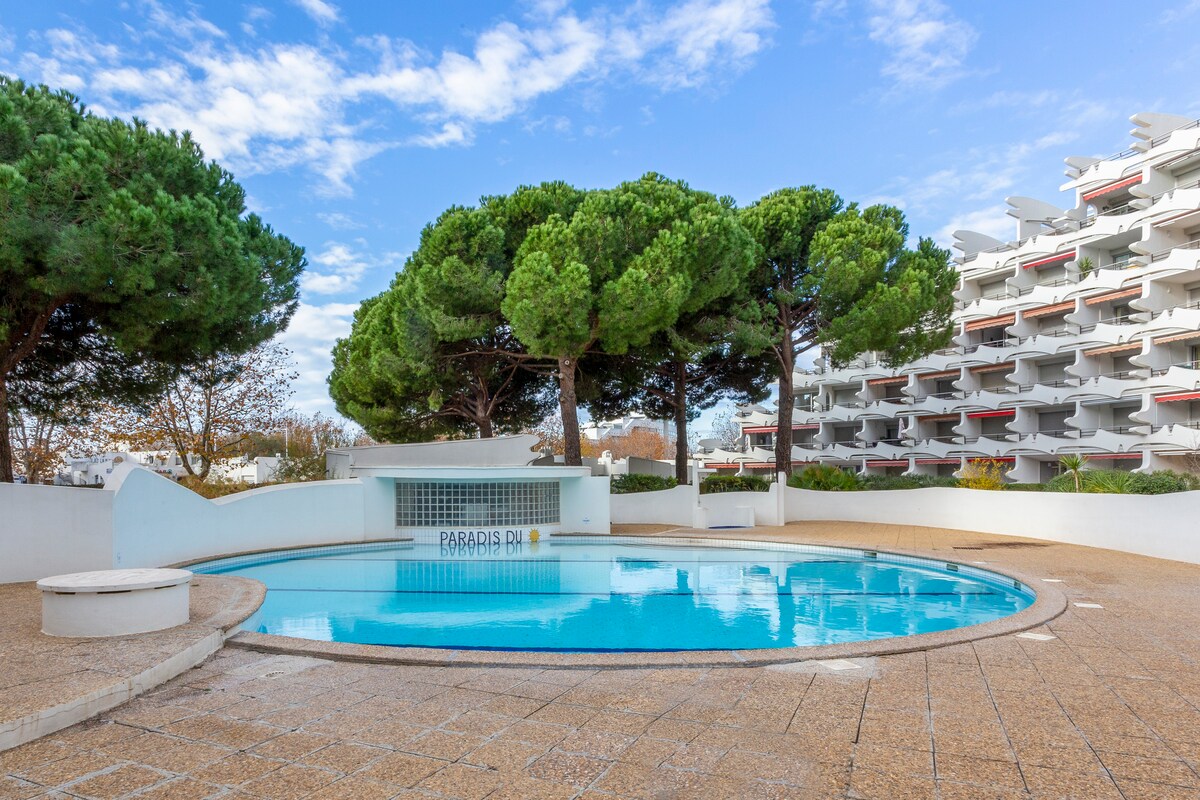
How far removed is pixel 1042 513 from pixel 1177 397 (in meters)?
17.3

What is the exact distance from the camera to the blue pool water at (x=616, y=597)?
30.1 ft

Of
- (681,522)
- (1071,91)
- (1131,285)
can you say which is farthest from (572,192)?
(1131,285)

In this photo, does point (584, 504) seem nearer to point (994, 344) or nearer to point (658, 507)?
point (658, 507)

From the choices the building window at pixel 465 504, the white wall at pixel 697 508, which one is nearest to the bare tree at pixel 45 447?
the building window at pixel 465 504

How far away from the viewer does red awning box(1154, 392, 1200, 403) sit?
28.1 metres

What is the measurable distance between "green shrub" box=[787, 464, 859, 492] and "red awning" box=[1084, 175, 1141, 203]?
21.8 meters

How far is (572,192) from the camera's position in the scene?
23266 mm

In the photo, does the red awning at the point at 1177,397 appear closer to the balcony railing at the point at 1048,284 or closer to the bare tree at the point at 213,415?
the balcony railing at the point at 1048,284

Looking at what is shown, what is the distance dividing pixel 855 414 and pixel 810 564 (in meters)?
30.8

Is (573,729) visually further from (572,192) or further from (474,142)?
(572,192)

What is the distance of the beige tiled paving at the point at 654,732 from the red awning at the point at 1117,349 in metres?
30.6

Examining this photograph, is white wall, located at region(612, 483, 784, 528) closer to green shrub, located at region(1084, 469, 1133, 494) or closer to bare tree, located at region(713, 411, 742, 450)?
green shrub, located at region(1084, 469, 1133, 494)

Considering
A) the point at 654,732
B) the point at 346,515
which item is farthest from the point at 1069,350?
the point at 654,732

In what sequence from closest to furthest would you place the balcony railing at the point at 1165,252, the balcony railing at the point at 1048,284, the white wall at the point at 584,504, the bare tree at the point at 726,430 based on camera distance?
the white wall at the point at 584,504, the balcony railing at the point at 1165,252, the balcony railing at the point at 1048,284, the bare tree at the point at 726,430
